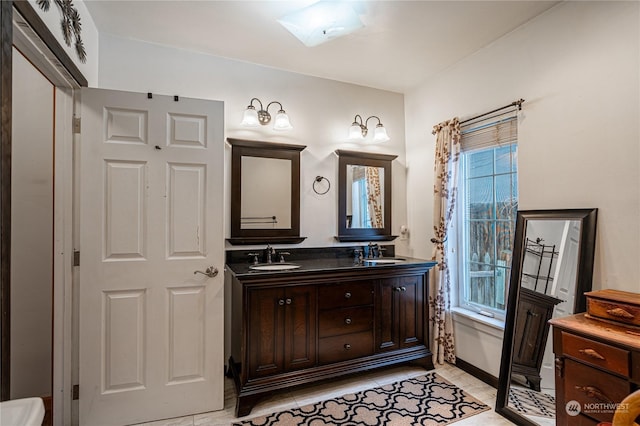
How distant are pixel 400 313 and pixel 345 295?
1.80ft

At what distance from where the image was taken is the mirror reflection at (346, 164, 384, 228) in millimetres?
3090

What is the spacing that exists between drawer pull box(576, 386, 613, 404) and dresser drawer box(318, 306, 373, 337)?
4.26 ft

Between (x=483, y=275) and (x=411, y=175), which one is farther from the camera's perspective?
(x=411, y=175)

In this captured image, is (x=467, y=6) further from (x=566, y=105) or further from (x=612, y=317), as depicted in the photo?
(x=612, y=317)

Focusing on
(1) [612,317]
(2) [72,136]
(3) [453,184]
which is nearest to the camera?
(1) [612,317]

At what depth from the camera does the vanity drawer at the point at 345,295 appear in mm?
2332

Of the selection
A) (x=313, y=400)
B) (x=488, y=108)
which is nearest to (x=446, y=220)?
(x=488, y=108)

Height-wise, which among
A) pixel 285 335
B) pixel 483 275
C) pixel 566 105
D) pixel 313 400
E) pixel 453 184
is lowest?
pixel 313 400

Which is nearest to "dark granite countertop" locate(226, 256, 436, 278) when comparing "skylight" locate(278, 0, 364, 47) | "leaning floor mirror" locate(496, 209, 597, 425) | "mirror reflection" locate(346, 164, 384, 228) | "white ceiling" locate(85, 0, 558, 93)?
"mirror reflection" locate(346, 164, 384, 228)

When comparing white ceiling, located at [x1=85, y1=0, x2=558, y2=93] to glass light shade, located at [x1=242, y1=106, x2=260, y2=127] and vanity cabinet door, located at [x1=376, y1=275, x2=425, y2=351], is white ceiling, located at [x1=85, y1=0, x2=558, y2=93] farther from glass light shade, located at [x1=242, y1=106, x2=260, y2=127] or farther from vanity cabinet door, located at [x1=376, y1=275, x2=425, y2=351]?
vanity cabinet door, located at [x1=376, y1=275, x2=425, y2=351]

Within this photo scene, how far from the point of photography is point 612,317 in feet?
4.93

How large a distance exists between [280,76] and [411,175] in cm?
163

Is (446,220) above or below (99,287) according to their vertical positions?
above

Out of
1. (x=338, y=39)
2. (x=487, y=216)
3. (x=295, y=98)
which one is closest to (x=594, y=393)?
(x=487, y=216)
